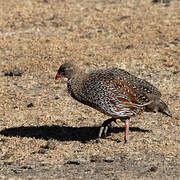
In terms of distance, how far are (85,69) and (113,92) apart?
221 inches

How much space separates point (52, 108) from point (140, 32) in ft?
22.3

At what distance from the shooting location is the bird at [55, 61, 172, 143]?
34.9 feet

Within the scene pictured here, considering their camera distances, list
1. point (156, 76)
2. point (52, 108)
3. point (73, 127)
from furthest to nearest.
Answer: point (156, 76), point (52, 108), point (73, 127)

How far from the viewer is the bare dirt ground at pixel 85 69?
10.1 meters

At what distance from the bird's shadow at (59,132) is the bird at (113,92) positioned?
39.5 inches

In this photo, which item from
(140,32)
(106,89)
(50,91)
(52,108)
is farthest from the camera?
(140,32)

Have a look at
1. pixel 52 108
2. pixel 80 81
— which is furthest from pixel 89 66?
pixel 80 81

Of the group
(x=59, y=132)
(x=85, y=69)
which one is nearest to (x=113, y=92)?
(x=59, y=132)

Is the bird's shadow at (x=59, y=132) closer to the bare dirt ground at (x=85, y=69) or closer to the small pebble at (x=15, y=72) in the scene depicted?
the bare dirt ground at (x=85, y=69)

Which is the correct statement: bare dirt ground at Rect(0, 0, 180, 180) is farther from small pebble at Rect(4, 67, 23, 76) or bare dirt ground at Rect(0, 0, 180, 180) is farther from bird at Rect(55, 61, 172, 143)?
bird at Rect(55, 61, 172, 143)

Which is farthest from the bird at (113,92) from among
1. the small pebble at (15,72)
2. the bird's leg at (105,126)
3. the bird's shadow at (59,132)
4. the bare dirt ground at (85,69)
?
the small pebble at (15,72)

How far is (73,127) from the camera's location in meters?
12.2

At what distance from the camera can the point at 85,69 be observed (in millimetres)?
16203

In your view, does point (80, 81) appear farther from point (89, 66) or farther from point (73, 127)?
point (89, 66)
